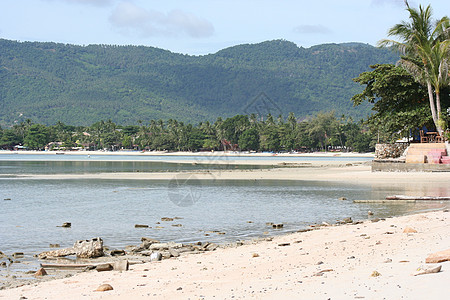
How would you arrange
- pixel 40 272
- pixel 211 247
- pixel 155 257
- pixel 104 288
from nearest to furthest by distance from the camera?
pixel 104 288, pixel 40 272, pixel 155 257, pixel 211 247

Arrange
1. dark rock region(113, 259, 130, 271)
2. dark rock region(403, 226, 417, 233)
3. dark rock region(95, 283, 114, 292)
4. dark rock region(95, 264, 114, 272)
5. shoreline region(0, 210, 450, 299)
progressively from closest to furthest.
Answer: shoreline region(0, 210, 450, 299) → dark rock region(95, 283, 114, 292) → dark rock region(113, 259, 130, 271) → dark rock region(95, 264, 114, 272) → dark rock region(403, 226, 417, 233)

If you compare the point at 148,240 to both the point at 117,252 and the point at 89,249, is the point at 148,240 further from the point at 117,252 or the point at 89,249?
the point at 89,249

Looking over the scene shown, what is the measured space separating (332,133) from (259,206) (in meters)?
133

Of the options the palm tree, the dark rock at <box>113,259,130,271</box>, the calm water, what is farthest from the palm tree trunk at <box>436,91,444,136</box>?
the dark rock at <box>113,259,130,271</box>

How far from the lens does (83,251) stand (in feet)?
50.6

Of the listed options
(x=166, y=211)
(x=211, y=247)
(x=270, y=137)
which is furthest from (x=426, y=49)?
(x=270, y=137)

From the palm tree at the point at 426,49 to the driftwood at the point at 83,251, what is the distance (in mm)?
34657

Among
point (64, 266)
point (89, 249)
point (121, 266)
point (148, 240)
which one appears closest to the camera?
point (121, 266)

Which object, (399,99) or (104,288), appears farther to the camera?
(399,99)

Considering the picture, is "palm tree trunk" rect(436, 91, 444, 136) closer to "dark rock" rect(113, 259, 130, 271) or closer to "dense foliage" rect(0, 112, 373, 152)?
"dark rock" rect(113, 259, 130, 271)

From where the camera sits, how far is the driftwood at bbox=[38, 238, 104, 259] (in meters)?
15.4

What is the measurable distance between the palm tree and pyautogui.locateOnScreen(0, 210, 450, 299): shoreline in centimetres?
3046

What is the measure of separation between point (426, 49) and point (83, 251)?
36541 mm

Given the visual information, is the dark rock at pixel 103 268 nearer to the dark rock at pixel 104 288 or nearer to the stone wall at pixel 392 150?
the dark rock at pixel 104 288
